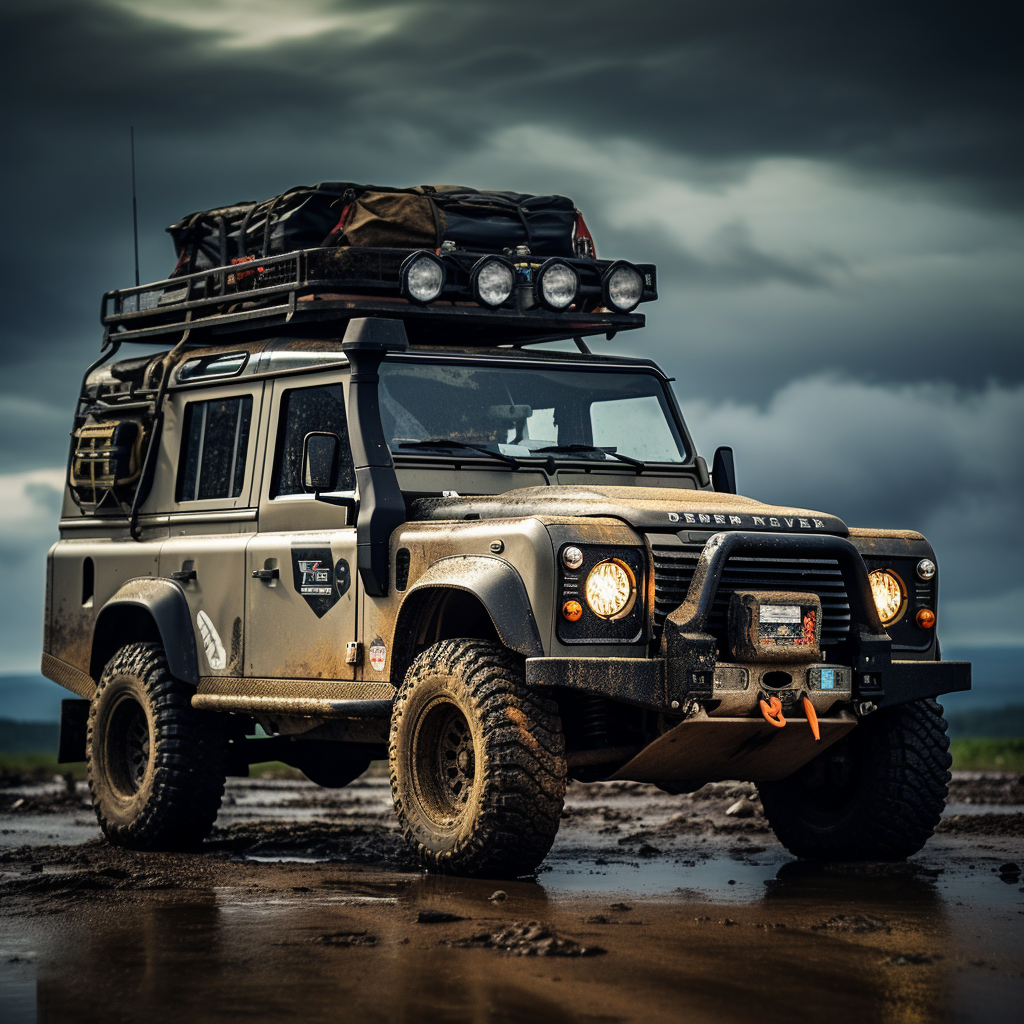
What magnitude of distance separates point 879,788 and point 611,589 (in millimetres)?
2123

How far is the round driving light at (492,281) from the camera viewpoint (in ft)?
31.6

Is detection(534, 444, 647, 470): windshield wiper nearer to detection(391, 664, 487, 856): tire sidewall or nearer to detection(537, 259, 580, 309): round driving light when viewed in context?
detection(537, 259, 580, 309): round driving light

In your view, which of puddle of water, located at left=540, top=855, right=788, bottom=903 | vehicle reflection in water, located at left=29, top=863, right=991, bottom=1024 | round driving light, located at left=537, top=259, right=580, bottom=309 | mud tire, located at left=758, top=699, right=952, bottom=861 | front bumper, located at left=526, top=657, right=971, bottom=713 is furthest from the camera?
round driving light, located at left=537, top=259, right=580, bottom=309

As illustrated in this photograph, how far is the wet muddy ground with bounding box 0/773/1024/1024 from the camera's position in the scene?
537 cm

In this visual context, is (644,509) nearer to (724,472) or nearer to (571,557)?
(571,557)

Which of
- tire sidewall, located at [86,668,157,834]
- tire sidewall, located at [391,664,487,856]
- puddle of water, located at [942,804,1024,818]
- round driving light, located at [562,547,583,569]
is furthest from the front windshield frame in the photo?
puddle of water, located at [942,804,1024,818]

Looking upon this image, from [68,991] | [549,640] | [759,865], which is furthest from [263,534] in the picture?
[68,991]

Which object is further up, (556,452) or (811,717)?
(556,452)

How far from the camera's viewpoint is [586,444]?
31.6ft

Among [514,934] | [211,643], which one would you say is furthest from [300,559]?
[514,934]

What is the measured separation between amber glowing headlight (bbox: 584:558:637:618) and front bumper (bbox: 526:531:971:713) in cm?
22

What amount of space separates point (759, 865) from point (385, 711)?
2287 mm

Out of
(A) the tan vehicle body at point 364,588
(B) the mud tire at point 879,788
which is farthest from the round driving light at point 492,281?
(B) the mud tire at point 879,788

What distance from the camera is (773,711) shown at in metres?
7.84
